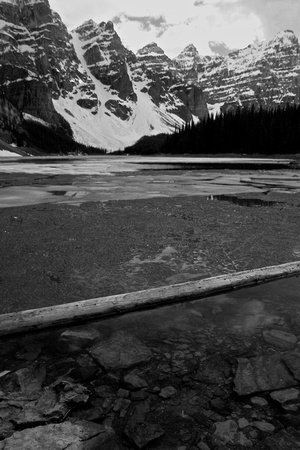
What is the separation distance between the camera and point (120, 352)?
315 cm

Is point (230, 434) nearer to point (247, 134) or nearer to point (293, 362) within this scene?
point (293, 362)

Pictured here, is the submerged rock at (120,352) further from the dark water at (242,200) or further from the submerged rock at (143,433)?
the dark water at (242,200)

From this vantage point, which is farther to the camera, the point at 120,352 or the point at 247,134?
the point at 247,134

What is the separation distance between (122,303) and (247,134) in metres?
110

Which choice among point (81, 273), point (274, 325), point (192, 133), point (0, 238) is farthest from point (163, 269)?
point (192, 133)

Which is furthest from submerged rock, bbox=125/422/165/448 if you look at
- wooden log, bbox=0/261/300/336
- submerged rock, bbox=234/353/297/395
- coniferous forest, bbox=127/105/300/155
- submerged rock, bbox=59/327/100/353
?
coniferous forest, bbox=127/105/300/155

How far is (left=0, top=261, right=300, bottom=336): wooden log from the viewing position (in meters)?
3.45

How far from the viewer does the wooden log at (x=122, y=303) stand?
3.45 meters

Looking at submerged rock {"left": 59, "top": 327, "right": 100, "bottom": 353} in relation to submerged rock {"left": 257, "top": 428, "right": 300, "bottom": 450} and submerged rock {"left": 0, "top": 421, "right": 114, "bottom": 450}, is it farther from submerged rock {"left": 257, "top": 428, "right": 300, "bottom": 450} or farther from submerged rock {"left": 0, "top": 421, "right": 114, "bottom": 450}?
submerged rock {"left": 257, "top": 428, "right": 300, "bottom": 450}

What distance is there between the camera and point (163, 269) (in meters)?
5.65

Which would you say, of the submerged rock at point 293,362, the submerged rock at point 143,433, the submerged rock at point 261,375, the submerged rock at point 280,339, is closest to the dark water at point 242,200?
the submerged rock at point 280,339

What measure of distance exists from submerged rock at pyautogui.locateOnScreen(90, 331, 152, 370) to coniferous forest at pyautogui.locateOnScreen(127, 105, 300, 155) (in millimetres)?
101655

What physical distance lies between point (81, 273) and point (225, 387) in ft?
10.4

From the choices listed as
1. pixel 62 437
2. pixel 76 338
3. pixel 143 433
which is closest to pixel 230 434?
pixel 143 433
